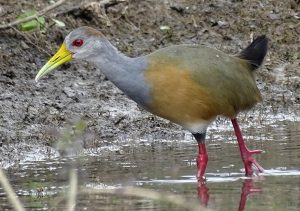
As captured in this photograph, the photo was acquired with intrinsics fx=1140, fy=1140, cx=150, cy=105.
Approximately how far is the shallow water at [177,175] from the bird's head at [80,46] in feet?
2.89

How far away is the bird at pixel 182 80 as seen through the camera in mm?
9281

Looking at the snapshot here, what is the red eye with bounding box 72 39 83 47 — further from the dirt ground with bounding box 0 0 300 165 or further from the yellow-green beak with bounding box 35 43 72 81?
the dirt ground with bounding box 0 0 300 165

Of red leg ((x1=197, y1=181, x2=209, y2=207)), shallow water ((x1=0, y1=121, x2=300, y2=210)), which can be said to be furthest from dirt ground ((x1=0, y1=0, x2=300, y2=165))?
red leg ((x1=197, y1=181, x2=209, y2=207))

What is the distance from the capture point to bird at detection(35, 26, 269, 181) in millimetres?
9281

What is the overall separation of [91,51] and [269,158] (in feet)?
6.01

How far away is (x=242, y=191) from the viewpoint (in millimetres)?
8508

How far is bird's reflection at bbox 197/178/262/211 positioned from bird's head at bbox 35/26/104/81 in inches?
61.8

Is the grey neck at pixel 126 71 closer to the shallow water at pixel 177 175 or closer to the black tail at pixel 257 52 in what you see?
the shallow water at pixel 177 175

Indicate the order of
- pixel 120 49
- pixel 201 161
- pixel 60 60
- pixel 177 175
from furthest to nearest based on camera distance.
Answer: pixel 120 49, pixel 60 60, pixel 201 161, pixel 177 175

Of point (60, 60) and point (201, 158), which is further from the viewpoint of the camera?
point (60, 60)

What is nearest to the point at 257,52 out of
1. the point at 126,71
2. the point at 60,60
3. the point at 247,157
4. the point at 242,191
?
the point at 247,157

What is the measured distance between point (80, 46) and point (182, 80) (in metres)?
0.99

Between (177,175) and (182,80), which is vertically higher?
(182,80)

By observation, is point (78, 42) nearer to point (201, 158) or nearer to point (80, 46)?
point (80, 46)
